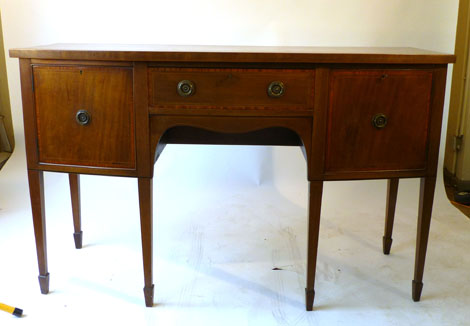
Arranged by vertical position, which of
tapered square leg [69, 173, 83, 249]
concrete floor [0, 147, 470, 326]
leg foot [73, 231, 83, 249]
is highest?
tapered square leg [69, 173, 83, 249]

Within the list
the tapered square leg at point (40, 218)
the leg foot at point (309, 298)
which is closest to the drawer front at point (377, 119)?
the leg foot at point (309, 298)

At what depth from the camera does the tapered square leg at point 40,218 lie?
1.79 metres

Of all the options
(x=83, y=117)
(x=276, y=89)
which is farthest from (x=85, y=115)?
(x=276, y=89)

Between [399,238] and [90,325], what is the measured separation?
1.30 m

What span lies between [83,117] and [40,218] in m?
0.39

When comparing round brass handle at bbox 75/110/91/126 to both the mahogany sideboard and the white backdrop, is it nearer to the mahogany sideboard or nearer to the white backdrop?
the mahogany sideboard

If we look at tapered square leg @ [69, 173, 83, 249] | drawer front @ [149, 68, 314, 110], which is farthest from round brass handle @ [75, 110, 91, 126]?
tapered square leg @ [69, 173, 83, 249]

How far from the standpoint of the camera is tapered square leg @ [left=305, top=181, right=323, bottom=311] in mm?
1719

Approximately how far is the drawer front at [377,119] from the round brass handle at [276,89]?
15cm

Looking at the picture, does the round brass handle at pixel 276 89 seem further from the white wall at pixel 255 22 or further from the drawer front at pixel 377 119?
the white wall at pixel 255 22

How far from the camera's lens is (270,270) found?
2.05 m

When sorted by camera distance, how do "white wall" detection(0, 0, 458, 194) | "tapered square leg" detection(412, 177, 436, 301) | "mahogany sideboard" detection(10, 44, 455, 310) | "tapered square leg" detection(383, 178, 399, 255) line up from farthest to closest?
"white wall" detection(0, 0, 458, 194)
"tapered square leg" detection(383, 178, 399, 255)
"tapered square leg" detection(412, 177, 436, 301)
"mahogany sideboard" detection(10, 44, 455, 310)

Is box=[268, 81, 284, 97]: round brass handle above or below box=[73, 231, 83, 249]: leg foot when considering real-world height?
above

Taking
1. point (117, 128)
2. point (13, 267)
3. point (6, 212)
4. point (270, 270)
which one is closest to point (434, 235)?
point (270, 270)
